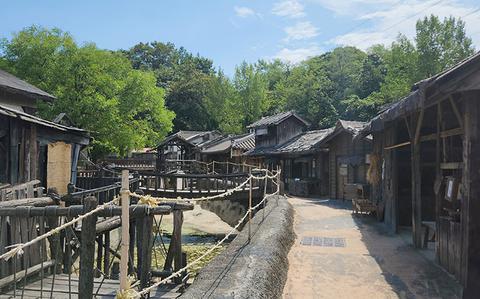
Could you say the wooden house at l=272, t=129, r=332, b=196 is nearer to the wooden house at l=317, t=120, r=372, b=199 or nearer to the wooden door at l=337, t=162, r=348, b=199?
the wooden house at l=317, t=120, r=372, b=199

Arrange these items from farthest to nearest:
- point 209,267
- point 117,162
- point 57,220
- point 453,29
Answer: point 453,29 → point 117,162 → point 57,220 → point 209,267

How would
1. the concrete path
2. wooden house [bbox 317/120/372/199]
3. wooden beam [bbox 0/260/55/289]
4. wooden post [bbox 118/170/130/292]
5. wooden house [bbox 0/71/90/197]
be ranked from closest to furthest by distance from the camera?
wooden post [bbox 118/170/130/292], wooden beam [bbox 0/260/55/289], the concrete path, wooden house [bbox 0/71/90/197], wooden house [bbox 317/120/372/199]

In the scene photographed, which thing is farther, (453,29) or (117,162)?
(453,29)

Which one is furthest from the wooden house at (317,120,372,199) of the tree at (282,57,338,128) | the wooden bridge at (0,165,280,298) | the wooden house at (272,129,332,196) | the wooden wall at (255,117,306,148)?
the tree at (282,57,338,128)

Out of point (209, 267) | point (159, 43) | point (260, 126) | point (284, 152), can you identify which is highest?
point (159, 43)

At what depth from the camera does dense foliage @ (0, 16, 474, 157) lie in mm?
24998

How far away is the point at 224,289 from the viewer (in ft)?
16.6

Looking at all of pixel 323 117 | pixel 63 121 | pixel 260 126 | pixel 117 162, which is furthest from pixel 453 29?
pixel 63 121

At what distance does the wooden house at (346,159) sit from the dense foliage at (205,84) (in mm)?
12763

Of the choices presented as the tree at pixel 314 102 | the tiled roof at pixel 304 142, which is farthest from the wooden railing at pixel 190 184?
the tree at pixel 314 102

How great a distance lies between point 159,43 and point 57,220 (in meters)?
88.0

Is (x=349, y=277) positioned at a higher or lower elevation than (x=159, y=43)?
lower

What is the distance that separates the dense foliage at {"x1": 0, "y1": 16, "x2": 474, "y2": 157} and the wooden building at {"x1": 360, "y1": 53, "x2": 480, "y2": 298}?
46.9 feet

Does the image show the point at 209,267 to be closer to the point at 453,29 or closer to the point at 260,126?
the point at 260,126
